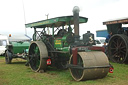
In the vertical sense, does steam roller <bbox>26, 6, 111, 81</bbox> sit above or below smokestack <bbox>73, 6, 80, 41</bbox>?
below

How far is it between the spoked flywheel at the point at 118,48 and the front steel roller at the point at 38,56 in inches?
151

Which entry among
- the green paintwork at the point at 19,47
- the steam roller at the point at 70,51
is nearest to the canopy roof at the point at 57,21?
the steam roller at the point at 70,51

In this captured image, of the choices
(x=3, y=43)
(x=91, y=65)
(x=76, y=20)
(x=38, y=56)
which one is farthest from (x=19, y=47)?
(x=91, y=65)

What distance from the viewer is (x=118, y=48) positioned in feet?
29.5

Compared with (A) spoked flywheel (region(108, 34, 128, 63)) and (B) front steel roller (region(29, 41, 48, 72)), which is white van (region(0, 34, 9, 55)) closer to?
(B) front steel roller (region(29, 41, 48, 72))

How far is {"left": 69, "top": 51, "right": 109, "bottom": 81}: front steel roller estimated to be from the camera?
475 cm

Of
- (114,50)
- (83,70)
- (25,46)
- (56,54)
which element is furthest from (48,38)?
(114,50)

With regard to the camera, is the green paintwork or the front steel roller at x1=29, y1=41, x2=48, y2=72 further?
the green paintwork

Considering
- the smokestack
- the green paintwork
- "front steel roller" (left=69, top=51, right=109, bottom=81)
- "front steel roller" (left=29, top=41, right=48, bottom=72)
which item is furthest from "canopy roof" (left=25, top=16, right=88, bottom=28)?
the green paintwork

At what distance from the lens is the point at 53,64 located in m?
7.03

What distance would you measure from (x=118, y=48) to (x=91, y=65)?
463 cm

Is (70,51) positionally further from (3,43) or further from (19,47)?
(3,43)

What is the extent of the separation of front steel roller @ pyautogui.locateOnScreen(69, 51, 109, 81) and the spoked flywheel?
3606 mm

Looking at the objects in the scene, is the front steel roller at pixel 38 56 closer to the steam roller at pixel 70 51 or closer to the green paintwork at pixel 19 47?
the steam roller at pixel 70 51
